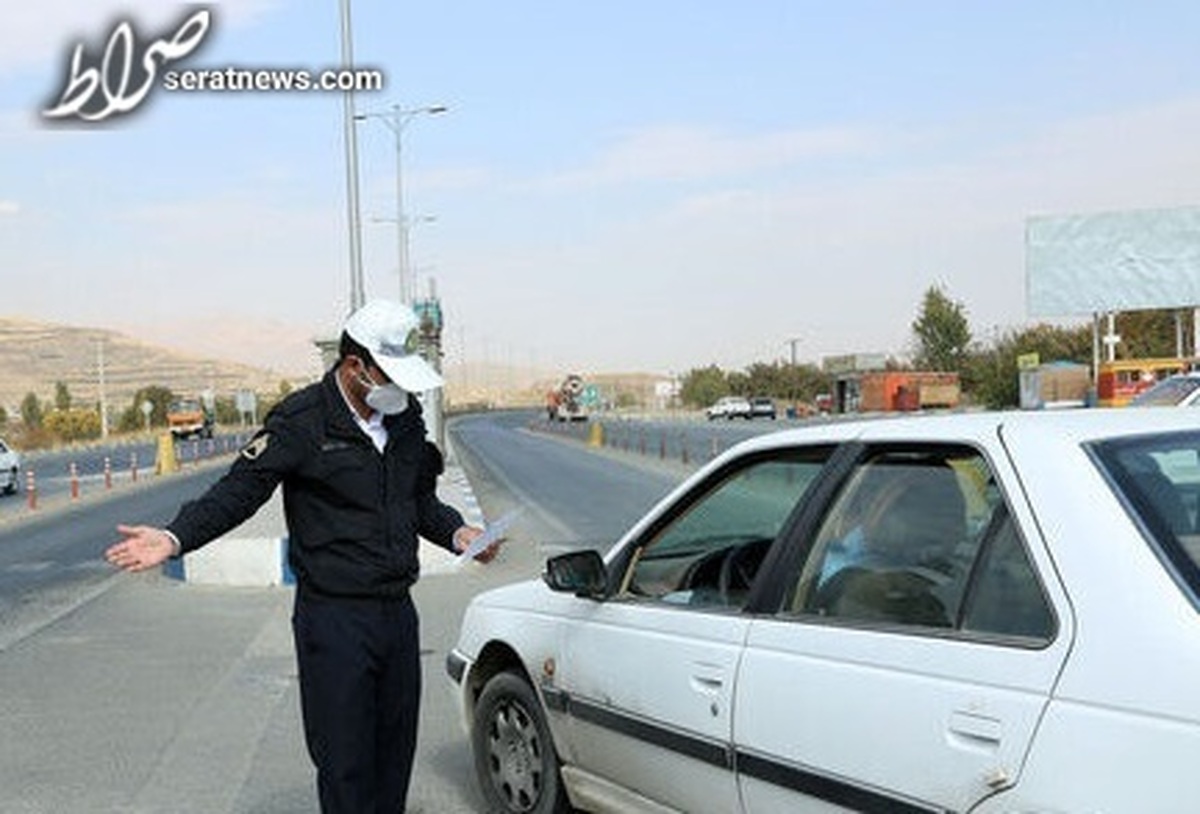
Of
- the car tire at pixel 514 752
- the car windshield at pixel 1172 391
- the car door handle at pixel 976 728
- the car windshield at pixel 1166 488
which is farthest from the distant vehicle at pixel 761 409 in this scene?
the car door handle at pixel 976 728

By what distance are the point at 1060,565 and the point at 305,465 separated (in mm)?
2191

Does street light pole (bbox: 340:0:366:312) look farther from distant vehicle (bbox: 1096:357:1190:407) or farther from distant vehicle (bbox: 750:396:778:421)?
distant vehicle (bbox: 750:396:778:421)

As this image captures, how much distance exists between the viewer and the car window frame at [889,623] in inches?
120

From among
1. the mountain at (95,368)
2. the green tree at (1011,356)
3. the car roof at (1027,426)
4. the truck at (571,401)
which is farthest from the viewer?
the mountain at (95,368)

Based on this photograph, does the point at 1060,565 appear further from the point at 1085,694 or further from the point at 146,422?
the point at 146,422

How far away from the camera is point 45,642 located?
34.2ft

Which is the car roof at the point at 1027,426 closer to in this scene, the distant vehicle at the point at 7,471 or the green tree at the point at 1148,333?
the distant vehicle at the point at 7,471

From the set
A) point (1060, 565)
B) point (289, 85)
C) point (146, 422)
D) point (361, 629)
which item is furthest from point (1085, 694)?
point (146, 422)

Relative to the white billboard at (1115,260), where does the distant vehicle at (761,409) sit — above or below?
below

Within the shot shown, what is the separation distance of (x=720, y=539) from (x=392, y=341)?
1399 mm

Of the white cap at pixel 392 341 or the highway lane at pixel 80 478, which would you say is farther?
the highway lane at pixel 80 478

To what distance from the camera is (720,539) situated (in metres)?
4.85

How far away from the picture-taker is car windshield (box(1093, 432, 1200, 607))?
2904 mm

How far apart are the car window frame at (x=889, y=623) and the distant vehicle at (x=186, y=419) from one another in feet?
249
